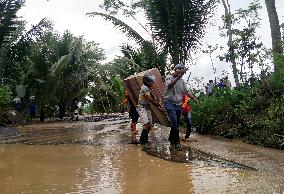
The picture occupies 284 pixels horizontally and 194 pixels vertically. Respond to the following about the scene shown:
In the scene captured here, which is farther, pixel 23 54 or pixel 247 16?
pixel 247 16

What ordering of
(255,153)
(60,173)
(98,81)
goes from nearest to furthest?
(60,173) < (255,153) < (98,81)

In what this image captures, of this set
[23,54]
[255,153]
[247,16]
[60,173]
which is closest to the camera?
[60,173]

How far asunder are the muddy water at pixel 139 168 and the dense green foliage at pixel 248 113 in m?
0.59

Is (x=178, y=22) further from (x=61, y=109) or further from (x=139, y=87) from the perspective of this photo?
(x=61, y=109)

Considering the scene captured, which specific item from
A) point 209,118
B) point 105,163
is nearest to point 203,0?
point 209,118

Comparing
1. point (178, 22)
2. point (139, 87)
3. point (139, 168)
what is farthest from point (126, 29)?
point (139, 168)

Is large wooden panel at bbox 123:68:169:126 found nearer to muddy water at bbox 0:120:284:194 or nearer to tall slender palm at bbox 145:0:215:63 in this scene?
muddy water at bbox 0:120:284:194

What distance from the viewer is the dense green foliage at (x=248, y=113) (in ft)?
26.2

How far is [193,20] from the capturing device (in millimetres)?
12070

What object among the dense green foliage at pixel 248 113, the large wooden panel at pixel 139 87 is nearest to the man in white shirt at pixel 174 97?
the large wooden panel at pixel 139 87

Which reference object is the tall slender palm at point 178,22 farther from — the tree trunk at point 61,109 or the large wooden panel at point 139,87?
the tree trunk at point 61,109

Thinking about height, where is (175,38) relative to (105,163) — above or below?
above

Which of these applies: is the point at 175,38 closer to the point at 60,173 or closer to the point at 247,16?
the point at 60,173

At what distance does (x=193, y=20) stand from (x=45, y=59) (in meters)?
8.58
